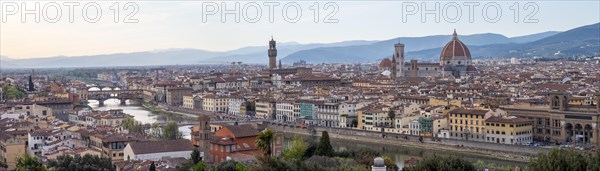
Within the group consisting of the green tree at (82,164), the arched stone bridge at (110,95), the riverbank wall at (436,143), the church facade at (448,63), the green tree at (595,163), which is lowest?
the riverbank wall at (436,143)

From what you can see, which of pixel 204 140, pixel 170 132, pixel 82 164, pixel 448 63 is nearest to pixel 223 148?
pixel 204 140

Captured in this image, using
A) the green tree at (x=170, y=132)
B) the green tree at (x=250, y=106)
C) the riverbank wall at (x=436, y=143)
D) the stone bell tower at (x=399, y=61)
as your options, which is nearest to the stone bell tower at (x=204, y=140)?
the green tree at (x=170, y=132)

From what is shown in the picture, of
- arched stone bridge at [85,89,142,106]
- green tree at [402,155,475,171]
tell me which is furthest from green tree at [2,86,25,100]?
green tree at [402,155,475,171]

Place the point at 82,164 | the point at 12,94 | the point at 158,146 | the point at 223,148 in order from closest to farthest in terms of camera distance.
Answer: the point at 82,164 < the point at 158,146 < the point at 223,148 < the point at 12,94

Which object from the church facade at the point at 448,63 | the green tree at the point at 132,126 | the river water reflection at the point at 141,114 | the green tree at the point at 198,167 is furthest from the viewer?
the church facade at the point at 448,63

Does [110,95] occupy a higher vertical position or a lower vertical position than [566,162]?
higher

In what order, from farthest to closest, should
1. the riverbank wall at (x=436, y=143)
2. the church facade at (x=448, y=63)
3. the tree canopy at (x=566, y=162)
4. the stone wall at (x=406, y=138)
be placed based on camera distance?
the church facade at (x=448, y=63) → the stone wall at (x=406, y=138) → the riverbank wall at (x=436, y=143) → the tree canopy at (x=566, y=162)

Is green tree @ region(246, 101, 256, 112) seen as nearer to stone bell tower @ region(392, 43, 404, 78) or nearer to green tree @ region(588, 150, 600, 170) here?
stone bell tower @ region(392, 43, 404, 78)

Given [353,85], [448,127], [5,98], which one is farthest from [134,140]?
[353,85]

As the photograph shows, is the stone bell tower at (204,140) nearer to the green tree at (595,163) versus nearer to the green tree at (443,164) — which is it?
the green tree at (443,164)

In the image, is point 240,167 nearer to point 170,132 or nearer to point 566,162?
point 566,162

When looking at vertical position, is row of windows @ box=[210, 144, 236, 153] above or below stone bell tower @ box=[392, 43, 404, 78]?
below

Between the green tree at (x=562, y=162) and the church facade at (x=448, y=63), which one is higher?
the church facade at (x=448, y=63)

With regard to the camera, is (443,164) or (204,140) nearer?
(443,164)
